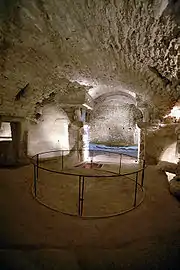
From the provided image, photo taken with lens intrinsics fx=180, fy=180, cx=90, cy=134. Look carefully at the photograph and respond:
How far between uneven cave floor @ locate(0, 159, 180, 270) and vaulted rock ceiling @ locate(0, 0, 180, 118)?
2.66 m

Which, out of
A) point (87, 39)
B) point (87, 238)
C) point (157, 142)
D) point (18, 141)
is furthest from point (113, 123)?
point (87, 238)

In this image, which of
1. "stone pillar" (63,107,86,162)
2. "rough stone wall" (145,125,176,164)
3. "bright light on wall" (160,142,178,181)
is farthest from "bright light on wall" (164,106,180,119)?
"stone pillar" (63,107,86,162)

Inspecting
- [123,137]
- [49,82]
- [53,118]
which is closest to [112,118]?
[123,137]

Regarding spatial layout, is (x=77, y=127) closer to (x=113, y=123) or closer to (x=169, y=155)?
(x=169, y=155)

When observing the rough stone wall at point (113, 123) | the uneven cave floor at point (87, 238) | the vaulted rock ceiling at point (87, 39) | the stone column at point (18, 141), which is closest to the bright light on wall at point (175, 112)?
the vaulted rock ceiling at point (87, 39)

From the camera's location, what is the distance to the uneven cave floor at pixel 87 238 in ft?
6.64

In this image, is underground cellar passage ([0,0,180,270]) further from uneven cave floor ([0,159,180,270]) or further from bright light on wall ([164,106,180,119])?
bright light on wall ([164,106,180,119])

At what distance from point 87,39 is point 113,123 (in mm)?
11887

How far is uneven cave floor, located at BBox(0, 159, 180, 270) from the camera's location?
202 cm

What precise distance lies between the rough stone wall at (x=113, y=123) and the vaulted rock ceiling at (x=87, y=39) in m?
9.30

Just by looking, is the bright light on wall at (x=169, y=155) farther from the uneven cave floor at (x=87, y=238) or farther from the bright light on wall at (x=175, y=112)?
the uneven cave floor at (x=87, y=238)

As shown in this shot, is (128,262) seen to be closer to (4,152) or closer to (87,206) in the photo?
(87,206)

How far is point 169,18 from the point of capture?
2.18 meters

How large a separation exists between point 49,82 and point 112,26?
11.7ft
